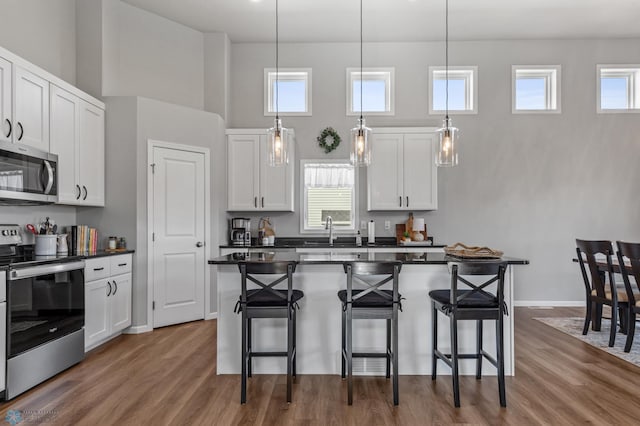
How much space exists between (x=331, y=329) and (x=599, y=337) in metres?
3.17

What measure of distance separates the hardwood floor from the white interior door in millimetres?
1055

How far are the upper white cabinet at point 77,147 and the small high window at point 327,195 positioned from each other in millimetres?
2791

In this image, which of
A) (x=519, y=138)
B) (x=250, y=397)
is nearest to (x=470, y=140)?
(x=519, y=138)

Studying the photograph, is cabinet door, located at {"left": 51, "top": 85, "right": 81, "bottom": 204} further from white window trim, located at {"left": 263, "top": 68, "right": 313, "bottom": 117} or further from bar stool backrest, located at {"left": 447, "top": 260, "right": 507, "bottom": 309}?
bar stool backrest, located at {"left": 447, "top": 260, "right": 507, "bottom": 309}

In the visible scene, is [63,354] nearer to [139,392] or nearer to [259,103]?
[139,392]

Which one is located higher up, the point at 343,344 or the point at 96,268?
the point at 96,268

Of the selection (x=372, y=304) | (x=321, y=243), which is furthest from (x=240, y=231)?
(x=372, y=304)

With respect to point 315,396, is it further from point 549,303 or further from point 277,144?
point 549,303

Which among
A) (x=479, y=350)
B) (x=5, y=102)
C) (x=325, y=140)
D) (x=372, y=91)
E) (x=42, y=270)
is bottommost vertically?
(x=479, y=350)

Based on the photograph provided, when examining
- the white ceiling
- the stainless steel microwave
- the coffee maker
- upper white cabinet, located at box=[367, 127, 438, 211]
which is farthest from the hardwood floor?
the white ceiling

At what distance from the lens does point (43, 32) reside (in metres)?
4.12

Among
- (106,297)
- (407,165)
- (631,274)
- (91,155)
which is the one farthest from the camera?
(407,165)

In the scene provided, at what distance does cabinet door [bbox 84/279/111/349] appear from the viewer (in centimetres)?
362

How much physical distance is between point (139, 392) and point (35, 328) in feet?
3.19
